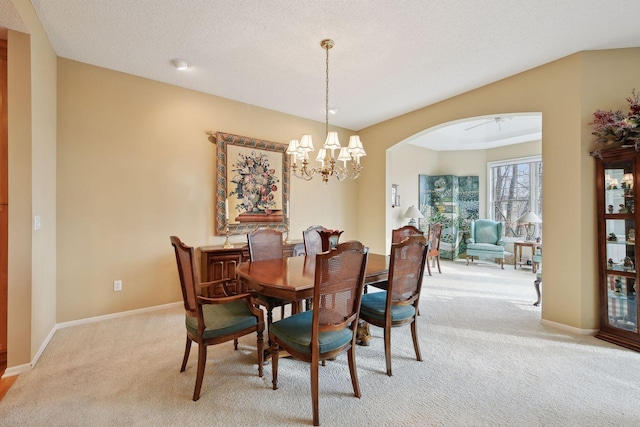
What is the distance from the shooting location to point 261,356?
211 centimetres

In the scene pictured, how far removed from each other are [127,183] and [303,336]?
294 centimetres

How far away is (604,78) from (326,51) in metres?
2.88

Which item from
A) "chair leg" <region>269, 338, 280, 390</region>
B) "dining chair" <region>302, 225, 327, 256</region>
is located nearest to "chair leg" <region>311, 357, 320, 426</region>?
"chair leg" <region>269, 338, 280, 390</region>

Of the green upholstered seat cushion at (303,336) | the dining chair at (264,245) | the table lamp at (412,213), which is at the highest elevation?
the table lamp at (412,213)

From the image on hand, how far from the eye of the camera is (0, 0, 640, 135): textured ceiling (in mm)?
2262

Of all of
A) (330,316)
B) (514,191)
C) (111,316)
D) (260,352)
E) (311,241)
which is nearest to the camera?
(330,316)

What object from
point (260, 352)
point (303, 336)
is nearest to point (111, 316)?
point (260, 352)

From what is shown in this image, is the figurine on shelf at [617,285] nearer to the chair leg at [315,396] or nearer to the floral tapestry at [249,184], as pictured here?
the chair leg at [315,396]

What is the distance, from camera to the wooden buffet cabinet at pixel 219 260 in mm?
3531

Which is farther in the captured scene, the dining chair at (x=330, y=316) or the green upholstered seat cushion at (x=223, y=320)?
the green upholstered seat cushion at (x=223, y=320)

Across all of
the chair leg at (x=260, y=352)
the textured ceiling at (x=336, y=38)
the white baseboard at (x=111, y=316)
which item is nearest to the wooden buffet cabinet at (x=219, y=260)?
the white baseboard at (x=111, y=316)

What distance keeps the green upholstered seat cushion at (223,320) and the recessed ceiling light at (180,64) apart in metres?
2.66

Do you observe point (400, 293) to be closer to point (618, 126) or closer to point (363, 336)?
point (363, 336)

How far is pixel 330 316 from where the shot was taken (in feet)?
5.72
